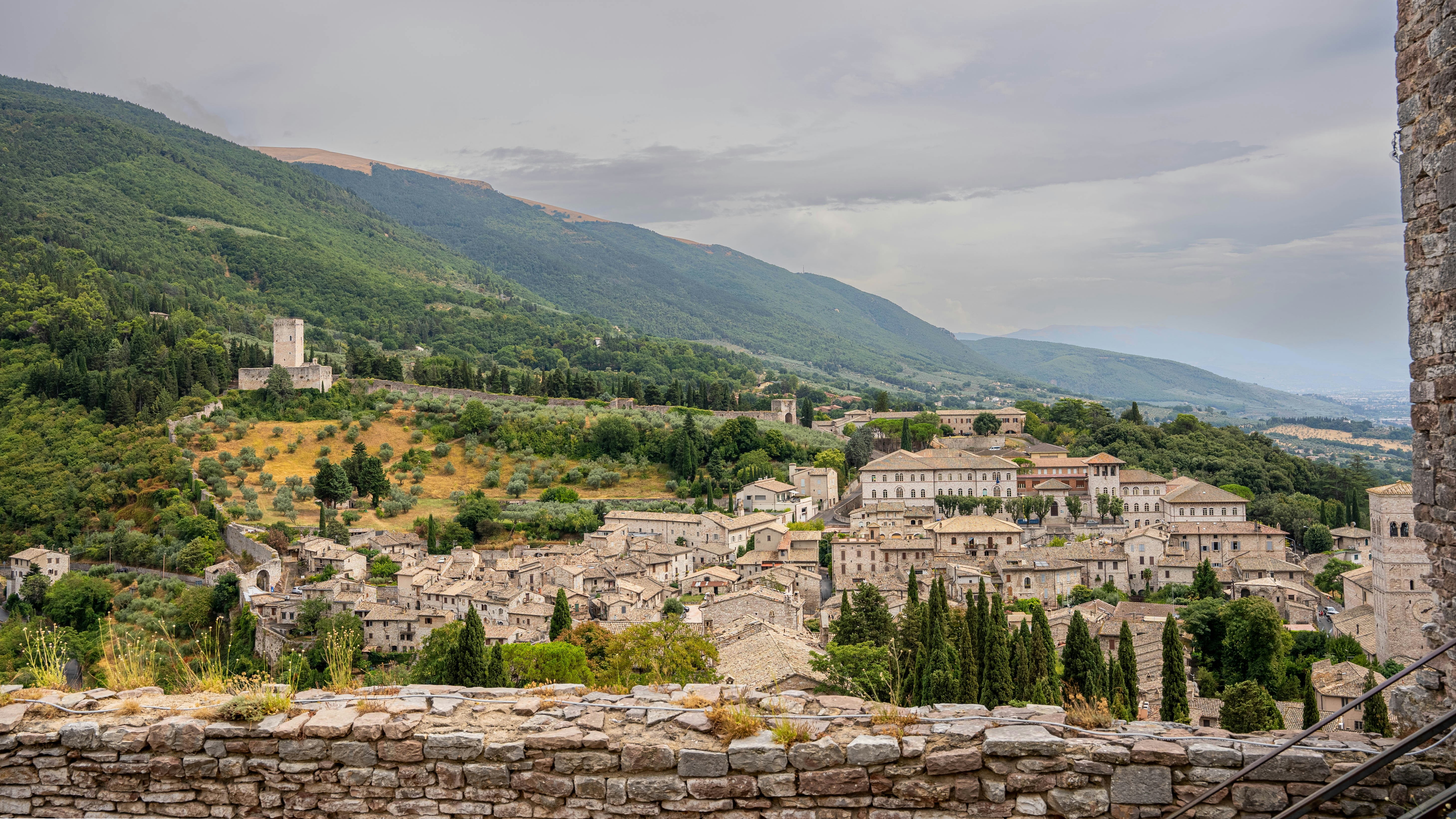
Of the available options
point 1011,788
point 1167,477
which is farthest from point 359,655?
point 1167,477

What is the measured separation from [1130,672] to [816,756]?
20.3 m

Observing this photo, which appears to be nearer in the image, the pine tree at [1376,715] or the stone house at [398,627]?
the pine tree at [1376,715]

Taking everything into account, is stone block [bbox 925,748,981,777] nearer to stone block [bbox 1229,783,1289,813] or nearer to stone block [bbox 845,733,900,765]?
stone block [bbox 845,733,900,765]

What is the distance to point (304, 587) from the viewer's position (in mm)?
38219

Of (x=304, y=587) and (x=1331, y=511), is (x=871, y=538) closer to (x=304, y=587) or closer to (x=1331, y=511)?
(x=304, y=587)

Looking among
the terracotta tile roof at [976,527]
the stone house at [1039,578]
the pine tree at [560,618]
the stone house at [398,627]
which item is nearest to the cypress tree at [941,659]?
the pine tree at [560,618]

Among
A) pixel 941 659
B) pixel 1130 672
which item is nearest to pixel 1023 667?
pixel 941 659

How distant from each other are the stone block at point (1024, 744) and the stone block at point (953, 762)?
0.07 metres

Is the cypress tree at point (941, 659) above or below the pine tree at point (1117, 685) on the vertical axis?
above

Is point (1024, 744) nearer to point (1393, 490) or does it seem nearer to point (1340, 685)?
point (1340, 685)

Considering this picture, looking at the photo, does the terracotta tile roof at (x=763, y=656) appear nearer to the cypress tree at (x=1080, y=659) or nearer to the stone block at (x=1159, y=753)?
the cypress tree at (x=1080, y=659)

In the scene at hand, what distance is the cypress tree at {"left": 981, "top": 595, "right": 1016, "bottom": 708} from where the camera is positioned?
2050 cm

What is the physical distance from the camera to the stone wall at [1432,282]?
4445mm

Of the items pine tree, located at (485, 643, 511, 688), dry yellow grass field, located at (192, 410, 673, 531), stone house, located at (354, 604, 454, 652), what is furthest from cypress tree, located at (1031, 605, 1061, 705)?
dry yellow grass field, located at (192, 410, 673, 531)
